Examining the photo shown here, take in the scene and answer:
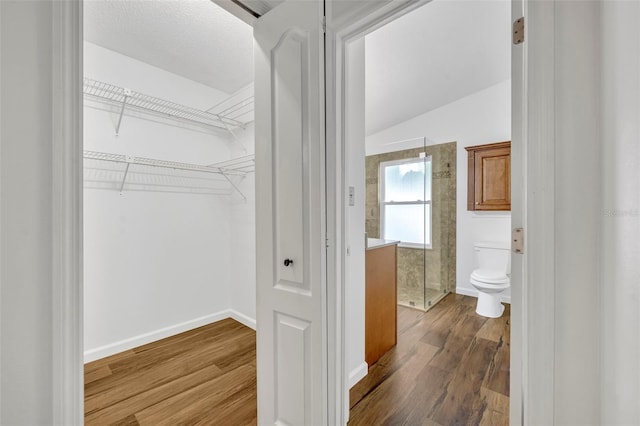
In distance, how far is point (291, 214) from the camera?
Result: 124cm

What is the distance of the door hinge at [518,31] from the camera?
813 millimetres

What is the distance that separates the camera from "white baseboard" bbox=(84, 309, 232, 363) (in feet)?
7.08

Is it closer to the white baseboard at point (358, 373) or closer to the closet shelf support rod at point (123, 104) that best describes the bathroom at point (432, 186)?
the white baseboard at point (358, 373)

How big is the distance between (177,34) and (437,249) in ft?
11.2

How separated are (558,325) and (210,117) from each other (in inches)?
117

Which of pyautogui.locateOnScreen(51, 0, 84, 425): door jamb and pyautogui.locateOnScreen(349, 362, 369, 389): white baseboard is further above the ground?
pyautogui.locateOnScreen(51, 0, 84, 425): door jamb

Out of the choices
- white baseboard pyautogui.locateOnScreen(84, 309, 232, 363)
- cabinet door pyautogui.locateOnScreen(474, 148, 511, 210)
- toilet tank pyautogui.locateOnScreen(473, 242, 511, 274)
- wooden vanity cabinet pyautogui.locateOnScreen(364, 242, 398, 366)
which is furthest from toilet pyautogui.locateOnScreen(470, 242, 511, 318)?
white baseboard pyautogui.locateOnScreen(84, 309, 232, 363)

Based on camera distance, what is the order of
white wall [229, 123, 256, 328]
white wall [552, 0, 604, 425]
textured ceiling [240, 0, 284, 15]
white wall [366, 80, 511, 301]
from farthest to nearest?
white wall [366, 80, 511, 301] → white wall [229, 123, 256, 328] → textured ceiling [240, 0, 284, 15] → white wall [552, 0, 604, 425]

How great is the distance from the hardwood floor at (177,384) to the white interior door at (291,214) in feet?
1.55

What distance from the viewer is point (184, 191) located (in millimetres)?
2682

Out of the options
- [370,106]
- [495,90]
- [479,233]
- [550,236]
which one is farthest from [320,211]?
[495,90]

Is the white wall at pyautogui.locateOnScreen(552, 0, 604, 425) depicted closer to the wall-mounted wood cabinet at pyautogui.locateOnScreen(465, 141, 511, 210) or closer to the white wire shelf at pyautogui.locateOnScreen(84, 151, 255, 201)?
the white wire shelf at pyautogui.locateOnScreen(84, 151, 255, 201)

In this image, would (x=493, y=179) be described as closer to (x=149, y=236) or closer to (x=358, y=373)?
(x=358, y=373)

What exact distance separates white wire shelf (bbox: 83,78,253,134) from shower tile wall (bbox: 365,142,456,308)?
2.04 metres
